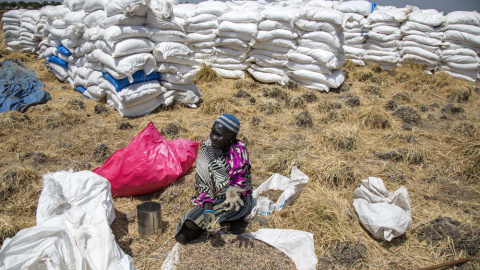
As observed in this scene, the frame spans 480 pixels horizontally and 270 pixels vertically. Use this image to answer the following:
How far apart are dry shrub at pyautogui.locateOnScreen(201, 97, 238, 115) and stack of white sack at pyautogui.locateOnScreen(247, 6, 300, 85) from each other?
5.00 feet

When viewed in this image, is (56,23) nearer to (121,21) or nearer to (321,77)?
(121,21)

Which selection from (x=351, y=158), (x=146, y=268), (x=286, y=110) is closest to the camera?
(x=146, y=268)

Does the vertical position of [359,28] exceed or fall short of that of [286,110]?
it exceeds it

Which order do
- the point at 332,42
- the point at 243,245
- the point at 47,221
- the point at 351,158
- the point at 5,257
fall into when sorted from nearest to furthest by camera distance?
1. the point at 5,257
2. the point at 47,221
3. the point at 243,245
4. the point at 351,158
5. the point at 332,42

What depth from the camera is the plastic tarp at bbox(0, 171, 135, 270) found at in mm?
1385

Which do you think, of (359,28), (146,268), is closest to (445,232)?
(146,268)

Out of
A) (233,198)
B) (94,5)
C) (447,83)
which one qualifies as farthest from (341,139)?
(447,83)

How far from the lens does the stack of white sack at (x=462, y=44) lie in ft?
20.2

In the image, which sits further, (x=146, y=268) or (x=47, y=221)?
(x=146, y=268)

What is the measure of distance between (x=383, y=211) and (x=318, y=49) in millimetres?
3607

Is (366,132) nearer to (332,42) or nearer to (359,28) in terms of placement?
(332,42)

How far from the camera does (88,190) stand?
186 cm

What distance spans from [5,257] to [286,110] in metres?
3.82

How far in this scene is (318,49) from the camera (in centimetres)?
510
